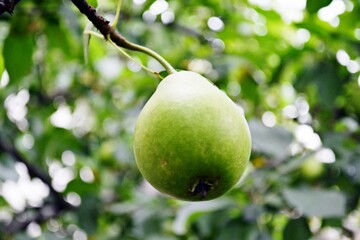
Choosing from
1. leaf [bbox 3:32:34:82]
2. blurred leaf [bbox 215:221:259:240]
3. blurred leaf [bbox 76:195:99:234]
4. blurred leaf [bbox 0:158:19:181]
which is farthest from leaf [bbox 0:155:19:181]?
blurred leaf [bbox 215:221:259:240]

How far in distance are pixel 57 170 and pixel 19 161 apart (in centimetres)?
70

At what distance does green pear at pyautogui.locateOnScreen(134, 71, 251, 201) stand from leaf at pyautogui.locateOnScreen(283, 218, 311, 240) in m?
1.12

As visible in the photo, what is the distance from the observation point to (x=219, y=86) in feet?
8.18

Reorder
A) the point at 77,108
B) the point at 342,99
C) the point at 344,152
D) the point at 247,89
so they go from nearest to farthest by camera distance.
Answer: the point at 344,152 → the point at 342,99 → the point at 247,89 → the point at 77,108

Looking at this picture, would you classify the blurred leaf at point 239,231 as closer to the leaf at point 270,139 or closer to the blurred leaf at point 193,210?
the blurred leaf at point 193,210

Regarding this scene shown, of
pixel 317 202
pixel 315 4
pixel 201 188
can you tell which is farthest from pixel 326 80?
pixel 201 188

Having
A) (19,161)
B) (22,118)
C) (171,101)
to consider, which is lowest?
(22,118)

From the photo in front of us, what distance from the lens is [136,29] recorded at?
3139 mm

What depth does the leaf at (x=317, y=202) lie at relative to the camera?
1.74 metres

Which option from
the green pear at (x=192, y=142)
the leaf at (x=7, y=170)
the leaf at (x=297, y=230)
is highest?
the green pear at (x=192, y=142)

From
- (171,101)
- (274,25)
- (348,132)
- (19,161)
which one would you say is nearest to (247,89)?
(274,25)

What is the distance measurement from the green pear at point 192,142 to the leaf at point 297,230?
112 centimetres

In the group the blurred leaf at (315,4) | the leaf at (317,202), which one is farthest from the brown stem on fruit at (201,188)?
the leaf at (317,202)

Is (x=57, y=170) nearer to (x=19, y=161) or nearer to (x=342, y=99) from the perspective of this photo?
(x=19, y=161)
